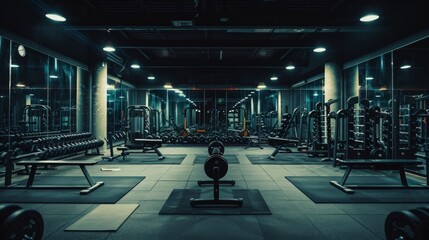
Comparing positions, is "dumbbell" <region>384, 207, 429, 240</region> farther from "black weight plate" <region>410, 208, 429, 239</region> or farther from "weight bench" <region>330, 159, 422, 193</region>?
"weight bench" <region>330, 159, 422, 193</region>

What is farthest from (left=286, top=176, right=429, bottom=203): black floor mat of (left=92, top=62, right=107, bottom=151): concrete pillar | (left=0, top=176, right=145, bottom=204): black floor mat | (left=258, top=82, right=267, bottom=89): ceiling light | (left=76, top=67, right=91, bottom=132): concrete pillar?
(left=258, top=82, right=267, bottom=89): ceiling light

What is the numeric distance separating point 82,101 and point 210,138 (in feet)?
14.5

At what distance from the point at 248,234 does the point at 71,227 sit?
1442 mm

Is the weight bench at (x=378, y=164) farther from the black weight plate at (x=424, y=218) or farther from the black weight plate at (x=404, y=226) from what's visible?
the black weight plate at (x=424, y=218)

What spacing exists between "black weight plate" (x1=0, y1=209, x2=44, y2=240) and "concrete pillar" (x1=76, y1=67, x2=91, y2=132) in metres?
5.84

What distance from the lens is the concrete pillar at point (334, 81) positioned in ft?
24.2

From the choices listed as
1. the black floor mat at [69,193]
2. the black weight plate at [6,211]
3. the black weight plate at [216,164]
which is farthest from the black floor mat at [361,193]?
the black weight plate at [6,211]

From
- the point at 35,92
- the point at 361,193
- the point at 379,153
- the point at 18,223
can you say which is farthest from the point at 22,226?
the point at 35,92

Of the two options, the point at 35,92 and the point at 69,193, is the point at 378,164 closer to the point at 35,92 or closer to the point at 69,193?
the point at 69,193

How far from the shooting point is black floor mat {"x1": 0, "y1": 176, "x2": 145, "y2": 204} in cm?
318

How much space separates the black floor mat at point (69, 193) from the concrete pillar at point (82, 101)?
322 cm

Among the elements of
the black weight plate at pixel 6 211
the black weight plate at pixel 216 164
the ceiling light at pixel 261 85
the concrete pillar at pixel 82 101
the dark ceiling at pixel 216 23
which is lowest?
the black weight plate at pixel 6 211

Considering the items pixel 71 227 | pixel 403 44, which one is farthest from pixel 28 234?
pixel 403 44

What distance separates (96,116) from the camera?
7547 millimetres
